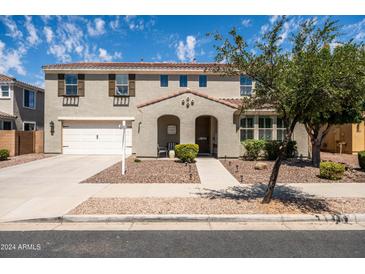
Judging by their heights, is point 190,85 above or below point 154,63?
below

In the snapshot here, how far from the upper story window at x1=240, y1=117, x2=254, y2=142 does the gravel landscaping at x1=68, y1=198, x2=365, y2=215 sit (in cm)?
899

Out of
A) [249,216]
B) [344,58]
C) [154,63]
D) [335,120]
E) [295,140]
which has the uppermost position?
[154,63]

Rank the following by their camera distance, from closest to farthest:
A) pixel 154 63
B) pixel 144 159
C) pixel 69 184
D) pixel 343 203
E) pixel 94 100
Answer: pixel 343 203 → pixel 69 184 → pixel 144 159 → pixel 94 100 → pixel 154 63

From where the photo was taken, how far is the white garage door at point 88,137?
1727 cm

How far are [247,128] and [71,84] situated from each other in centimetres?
1322

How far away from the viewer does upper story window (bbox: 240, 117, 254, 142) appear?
1543 centimetres

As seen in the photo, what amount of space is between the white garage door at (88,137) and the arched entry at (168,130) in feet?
8.25

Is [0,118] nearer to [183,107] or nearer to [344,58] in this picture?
[183,107]

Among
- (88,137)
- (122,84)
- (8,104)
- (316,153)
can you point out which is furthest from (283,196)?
(8,104)

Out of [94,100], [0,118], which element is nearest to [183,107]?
[94,100]

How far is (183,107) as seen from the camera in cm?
1487

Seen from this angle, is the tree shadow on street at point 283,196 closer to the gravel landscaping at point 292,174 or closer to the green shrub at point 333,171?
the gravel landscaping at point 292,174

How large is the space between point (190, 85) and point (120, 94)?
5.30 m

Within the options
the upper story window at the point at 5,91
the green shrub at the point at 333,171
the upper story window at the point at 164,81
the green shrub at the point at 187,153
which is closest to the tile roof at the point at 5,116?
the upper story window at the point at 5,91
